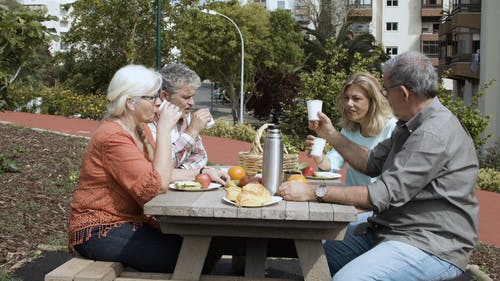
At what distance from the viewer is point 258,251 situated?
15.4 feet

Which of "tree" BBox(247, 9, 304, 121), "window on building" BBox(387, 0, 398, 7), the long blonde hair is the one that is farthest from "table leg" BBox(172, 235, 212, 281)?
"window on building" BBox(387, 0, 398, 7)

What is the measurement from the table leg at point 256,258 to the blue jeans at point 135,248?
0.65 m

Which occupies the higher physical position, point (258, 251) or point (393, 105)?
point (393, 105)

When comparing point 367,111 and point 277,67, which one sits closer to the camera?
point 367,111

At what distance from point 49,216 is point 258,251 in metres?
3.46

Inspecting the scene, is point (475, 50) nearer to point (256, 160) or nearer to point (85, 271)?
point (256, 160)

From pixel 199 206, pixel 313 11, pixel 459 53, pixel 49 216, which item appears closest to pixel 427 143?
pixel 199 206

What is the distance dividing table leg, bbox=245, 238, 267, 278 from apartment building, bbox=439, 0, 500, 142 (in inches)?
860

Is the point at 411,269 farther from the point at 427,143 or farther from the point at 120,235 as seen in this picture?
the point at 120,235

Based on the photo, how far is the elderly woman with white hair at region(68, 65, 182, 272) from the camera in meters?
3.86

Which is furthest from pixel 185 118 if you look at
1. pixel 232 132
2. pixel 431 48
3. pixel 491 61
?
pixel 431 48

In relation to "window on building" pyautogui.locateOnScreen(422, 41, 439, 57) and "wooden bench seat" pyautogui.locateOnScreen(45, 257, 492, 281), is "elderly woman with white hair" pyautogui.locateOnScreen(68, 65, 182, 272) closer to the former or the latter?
"wooden bench seat" pyautogui.locateOnScreen(45, 257, 492, 281)

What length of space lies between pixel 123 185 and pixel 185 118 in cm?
208

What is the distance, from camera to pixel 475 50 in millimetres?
36688
